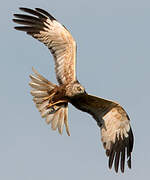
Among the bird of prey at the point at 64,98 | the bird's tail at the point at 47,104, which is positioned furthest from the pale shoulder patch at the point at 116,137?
the bird's tail at the point at 47,104

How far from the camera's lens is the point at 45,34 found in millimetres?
7930

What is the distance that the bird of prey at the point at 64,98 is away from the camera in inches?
294

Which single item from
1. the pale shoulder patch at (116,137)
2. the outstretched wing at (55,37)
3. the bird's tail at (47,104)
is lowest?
the pale shoulder patch at (116,137)

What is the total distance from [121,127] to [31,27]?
326 centimetres

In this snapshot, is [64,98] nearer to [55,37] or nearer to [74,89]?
[74,89]

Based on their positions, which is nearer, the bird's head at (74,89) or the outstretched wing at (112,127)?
the bird's head at (74,89)

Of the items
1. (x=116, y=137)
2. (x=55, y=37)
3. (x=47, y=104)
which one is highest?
(x=55, y=37)

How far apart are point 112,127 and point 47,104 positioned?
5.47ft

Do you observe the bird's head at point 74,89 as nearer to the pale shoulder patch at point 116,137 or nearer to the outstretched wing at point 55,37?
the outstretched wing at point 55,37

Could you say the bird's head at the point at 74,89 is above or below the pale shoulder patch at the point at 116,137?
above

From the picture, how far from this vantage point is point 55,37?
25.5 feet

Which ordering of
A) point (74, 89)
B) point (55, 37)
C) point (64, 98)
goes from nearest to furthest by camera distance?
point (74, 89)
point (64, 98)
point (55, 37)

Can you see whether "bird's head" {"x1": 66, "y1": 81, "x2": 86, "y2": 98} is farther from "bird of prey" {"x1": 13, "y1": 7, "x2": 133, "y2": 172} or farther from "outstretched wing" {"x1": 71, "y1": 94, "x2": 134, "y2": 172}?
"outstretched wing" {"x1": 71, "y1": 94, "x2": 134, "y2": 172}

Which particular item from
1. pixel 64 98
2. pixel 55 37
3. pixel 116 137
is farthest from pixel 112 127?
pixel 55 37
